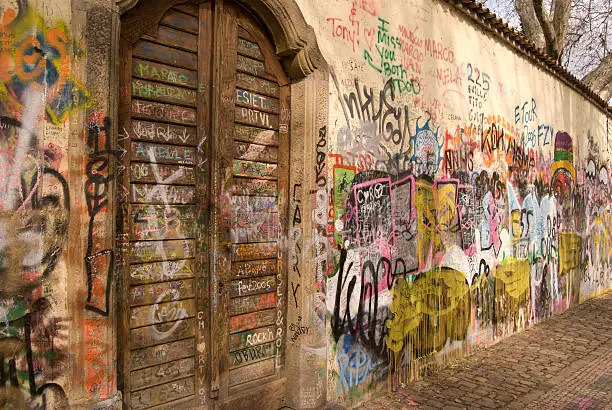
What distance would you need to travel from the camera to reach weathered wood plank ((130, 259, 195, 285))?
3357mm

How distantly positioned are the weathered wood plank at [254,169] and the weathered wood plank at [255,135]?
0.18 m

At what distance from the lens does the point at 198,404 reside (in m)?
3.71

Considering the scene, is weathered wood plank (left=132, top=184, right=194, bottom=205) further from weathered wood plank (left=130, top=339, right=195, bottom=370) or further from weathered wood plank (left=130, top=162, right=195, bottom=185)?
weathered wood plank (left=130, top=339, right=195, bottom=370)

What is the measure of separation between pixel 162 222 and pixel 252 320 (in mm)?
1183

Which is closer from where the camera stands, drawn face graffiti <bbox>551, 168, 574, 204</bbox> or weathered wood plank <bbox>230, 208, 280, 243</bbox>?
weathered wood plank <bbox>230, 208, 280, 243</bbox>

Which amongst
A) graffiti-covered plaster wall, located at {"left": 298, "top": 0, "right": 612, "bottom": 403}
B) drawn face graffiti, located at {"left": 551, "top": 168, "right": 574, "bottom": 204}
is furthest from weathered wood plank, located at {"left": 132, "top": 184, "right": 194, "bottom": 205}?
drawn face graffiti, located at {"left": 551, "top": 168, "right": 574, "bottom": 204}

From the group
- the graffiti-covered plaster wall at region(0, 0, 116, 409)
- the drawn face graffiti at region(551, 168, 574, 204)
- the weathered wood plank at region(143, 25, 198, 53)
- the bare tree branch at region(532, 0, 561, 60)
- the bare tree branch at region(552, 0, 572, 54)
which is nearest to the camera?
the graffiti-covered plaster wall at region(0, 0, 116, 409)

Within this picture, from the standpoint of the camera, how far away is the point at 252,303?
4.14 meters

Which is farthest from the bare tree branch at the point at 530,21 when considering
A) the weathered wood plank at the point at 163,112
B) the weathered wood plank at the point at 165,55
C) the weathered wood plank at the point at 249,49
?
the weathered wood plank at the point at 163,112

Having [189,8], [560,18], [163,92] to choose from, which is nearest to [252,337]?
[163,92]

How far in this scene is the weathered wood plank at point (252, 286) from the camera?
13.2ft

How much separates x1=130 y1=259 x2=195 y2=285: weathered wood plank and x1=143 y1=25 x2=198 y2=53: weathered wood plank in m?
1.54

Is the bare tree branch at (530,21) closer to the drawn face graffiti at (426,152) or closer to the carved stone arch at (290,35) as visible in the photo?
the drawn face graffiti at (426,152)

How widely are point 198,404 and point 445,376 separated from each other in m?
3.21
